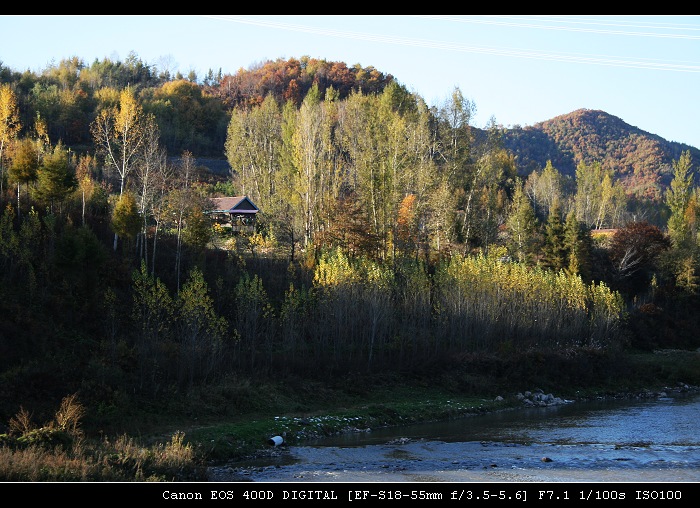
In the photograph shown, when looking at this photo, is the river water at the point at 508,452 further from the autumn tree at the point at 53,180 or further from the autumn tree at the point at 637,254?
the autumn tree at the point at 637,254

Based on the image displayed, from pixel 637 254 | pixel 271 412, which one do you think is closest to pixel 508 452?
pixel 271 412

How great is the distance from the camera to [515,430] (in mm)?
28891

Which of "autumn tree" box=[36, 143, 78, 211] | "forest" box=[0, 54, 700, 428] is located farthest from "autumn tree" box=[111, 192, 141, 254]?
"autumn tree" box=[36, 143, 78, 211]

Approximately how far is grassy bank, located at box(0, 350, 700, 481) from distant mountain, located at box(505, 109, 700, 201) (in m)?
114

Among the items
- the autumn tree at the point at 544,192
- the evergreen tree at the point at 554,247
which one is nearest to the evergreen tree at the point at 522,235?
the evergreen tree at the point at 554,247

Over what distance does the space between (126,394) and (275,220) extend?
27402mm

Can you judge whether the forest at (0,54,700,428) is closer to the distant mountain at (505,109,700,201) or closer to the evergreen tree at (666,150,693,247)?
the evergreen tree at (666,150,693,247)

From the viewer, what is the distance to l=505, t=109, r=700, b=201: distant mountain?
538ft

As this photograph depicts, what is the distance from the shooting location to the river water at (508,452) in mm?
20641

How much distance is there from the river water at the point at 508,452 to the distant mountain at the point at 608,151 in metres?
126

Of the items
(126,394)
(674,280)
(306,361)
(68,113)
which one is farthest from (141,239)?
(674,280)

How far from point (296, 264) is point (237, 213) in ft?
39.6

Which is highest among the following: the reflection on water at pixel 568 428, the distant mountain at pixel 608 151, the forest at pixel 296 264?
the distant mountain at pixel 608 151

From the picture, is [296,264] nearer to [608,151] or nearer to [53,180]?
[53,180]
